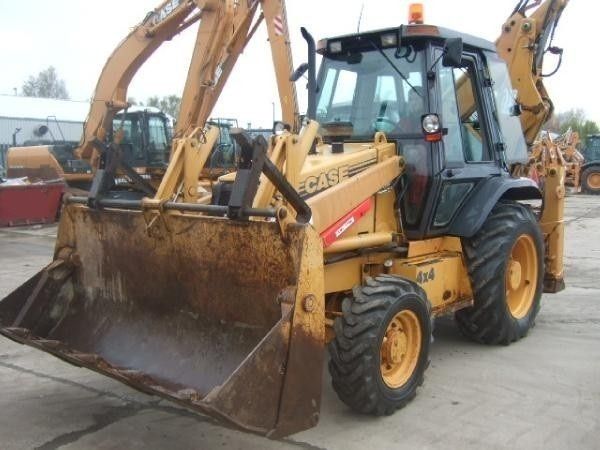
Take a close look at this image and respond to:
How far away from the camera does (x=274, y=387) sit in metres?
3.41

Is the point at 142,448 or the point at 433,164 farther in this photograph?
the point at 433,164

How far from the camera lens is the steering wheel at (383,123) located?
205 inches

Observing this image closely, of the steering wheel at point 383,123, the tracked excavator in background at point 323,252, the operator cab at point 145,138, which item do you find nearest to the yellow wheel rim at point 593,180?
the operator cab at point 145,138

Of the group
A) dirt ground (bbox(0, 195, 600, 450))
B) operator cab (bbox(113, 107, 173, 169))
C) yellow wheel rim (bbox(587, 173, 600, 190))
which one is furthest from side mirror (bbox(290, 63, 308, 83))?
yellow wheel rim (bbox(587, 173, 600, 190))

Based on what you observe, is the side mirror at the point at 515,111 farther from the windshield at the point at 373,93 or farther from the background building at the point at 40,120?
the background building at the point at 40,120

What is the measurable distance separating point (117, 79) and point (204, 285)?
8.90 meters

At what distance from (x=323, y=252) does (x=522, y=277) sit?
2710 millimetres

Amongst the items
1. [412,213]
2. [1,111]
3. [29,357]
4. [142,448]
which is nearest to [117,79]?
[29,357]

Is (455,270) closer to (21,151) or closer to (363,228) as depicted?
(363,228)

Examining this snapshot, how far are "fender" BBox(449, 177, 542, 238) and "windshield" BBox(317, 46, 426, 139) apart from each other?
79cm

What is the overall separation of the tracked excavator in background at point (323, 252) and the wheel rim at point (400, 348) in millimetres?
11

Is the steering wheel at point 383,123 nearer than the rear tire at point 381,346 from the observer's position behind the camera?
No

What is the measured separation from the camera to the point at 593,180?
2548 cm

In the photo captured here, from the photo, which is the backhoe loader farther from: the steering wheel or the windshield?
the steering wheel
